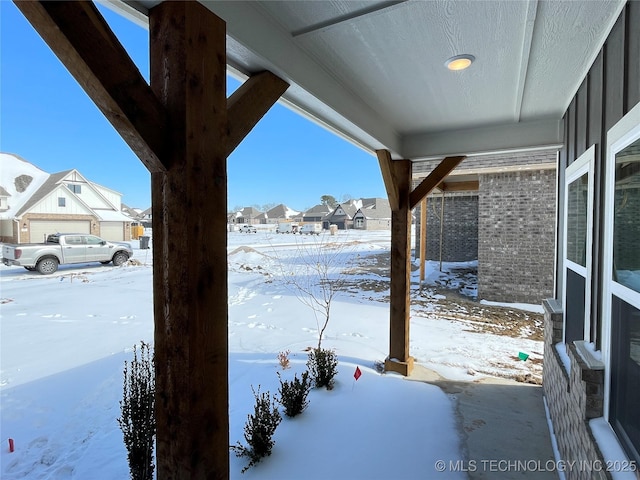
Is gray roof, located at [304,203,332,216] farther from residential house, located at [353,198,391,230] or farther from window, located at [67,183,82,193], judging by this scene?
window, located at [67,183,82,193]

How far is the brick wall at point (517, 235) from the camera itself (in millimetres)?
6875

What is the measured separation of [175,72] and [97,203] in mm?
24283

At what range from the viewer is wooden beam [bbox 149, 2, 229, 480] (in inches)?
45.6

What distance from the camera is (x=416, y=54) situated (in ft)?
6.66

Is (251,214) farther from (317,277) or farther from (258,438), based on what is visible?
(258,438)

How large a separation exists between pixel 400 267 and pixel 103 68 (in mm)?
3483

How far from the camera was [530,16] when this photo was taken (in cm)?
165

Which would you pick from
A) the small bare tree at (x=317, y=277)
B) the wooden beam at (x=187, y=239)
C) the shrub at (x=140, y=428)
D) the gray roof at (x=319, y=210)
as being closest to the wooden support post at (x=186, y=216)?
the wooden beam at (x=187, y=239)

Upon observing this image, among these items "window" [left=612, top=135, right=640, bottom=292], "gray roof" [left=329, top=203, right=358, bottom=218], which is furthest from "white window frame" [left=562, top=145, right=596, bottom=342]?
"gray roof" [left=329, top=203, right=358, bottom=218]

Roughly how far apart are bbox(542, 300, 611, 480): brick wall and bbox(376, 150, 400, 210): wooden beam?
188 cm

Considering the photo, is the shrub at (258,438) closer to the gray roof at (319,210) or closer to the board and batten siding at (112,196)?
the board and batten siding at (112,196)

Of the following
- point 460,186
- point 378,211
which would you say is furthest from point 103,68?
point 378,211

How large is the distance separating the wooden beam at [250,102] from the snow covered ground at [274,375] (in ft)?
7.25

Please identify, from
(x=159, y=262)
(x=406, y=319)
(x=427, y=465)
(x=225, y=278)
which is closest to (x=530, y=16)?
(x=225, y=278)
